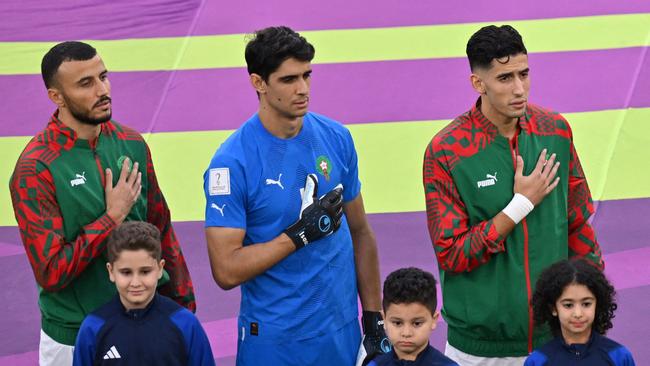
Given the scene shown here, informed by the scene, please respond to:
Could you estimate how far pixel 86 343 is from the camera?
557 centimetres

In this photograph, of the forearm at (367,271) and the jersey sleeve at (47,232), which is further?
the forearm at (367,271)

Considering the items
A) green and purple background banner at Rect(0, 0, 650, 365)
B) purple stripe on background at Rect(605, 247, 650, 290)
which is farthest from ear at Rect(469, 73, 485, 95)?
purple stripe on background at Rect(605, 247, 650, 290)

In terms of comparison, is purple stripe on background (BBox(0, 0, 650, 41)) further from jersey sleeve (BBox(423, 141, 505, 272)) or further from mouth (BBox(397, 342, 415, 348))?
mouth (BBox(397, 342, 415, 348))

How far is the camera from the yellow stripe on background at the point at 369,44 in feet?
42.0

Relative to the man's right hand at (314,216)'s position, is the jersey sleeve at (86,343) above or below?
below

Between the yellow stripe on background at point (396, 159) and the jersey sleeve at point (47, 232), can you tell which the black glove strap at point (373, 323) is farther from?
the yellow stripe on background at point (396, 159)

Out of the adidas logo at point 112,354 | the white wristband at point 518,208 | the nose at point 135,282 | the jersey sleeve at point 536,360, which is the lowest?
the jersey sleeve at point 536,360

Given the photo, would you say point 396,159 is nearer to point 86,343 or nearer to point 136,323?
point 136,323

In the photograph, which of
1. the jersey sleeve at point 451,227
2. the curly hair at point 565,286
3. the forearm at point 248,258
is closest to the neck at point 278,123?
the forearm at point 248,258

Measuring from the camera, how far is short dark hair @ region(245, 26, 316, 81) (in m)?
5.60

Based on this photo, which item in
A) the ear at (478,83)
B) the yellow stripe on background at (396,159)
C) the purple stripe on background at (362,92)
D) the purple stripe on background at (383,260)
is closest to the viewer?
the ear at (478,83)

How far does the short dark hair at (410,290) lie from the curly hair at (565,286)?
0.52 meters

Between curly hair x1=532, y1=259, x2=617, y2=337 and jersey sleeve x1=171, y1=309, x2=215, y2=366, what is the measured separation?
1.58m

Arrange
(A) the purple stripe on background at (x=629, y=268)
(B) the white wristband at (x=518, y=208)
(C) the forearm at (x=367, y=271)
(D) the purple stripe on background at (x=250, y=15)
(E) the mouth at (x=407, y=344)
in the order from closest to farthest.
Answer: (E) the mouth at (x=407, y=344) < (B) the white wristband at (x=518, y=208) < (C) the forearm at (x=367, y=271) < (A) the purple stripe on background at (x=629, y=268) < (D) the purple stripe on background at (x=250, y=15)
